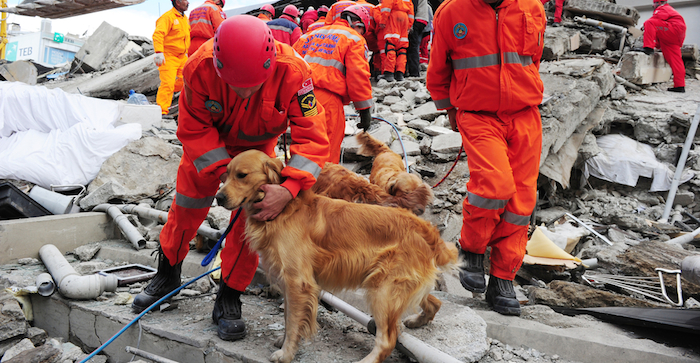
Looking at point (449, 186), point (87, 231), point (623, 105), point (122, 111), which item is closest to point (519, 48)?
point (449, 186)

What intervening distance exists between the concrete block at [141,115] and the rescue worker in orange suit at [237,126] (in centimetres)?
472

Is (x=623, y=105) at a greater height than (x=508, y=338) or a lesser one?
greater

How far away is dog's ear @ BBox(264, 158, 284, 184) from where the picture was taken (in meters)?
2.40

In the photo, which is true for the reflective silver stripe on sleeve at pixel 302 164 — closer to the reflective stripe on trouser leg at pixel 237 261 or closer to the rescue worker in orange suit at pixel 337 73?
the reflective stripe on trouser leg at pixel 237 261

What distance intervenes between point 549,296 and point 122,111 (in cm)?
665

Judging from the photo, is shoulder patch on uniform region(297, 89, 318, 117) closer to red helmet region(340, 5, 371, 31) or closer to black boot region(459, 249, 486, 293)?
black boot region(459, 249, 486, 293)

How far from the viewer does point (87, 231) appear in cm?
467

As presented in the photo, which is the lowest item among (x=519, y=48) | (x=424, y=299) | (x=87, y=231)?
(x=87, y=231)

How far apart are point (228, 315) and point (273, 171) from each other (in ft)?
3.40

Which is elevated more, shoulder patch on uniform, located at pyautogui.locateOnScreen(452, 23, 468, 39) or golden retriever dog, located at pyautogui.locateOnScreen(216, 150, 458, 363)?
shoulder patch on uniform, located at pyautogui.locateOnScreen(452, 23, 468, 39)

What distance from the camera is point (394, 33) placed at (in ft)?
33.4

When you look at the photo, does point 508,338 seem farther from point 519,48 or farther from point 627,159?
point 627,159

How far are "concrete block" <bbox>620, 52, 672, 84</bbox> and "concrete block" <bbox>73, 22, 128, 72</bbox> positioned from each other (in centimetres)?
1534

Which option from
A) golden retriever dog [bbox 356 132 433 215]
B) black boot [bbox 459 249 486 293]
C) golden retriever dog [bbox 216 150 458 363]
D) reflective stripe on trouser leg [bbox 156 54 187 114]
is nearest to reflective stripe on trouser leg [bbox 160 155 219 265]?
golden retriever dog [bbox 216 150 458 363]
